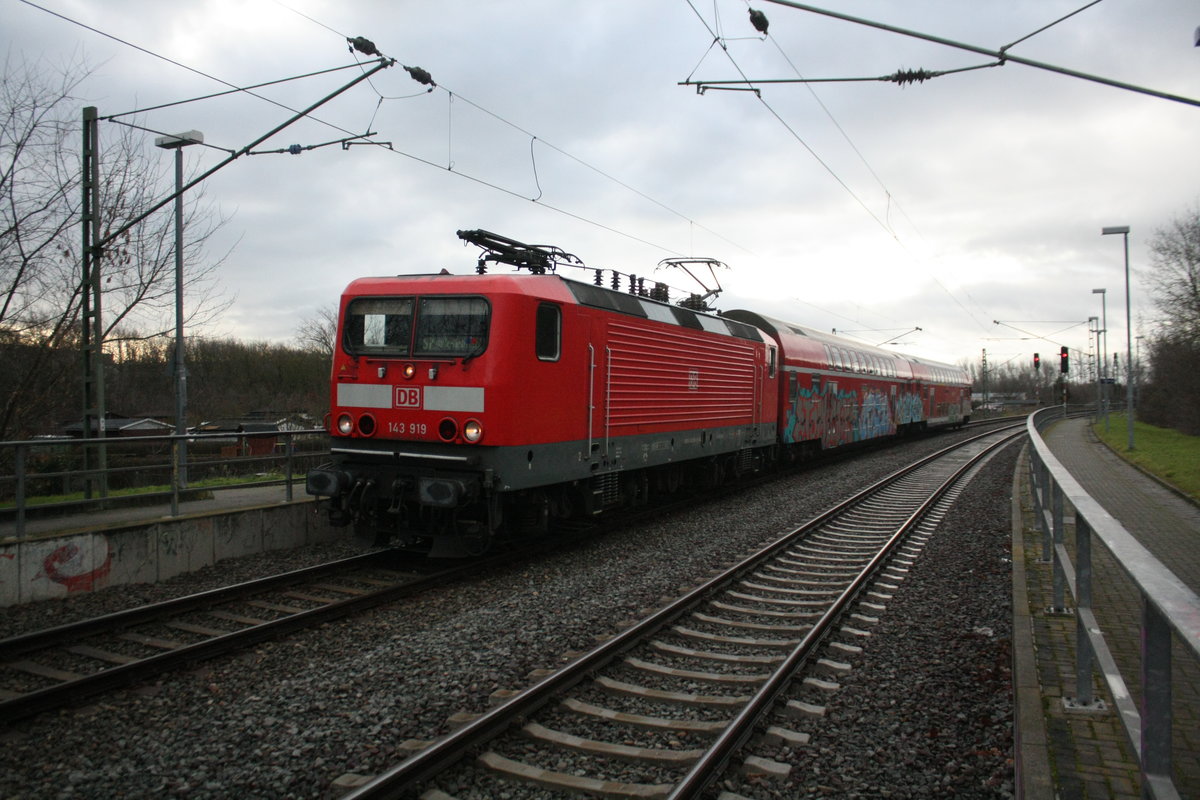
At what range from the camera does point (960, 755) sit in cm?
440

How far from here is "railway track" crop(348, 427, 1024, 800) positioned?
13.5 feet

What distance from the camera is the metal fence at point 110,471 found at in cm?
743

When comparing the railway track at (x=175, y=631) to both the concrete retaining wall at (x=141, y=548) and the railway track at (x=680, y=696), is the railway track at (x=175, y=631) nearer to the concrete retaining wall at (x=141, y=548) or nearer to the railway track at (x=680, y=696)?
the concrete retaining wall at (x=141, y=548)

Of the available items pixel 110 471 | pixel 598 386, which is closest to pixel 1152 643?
pixel 598 386

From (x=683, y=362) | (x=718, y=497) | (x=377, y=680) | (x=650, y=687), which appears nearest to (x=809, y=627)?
(x=650, y=687)

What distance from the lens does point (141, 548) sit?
7.97 meters

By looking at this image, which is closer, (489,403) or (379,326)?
(489,403)

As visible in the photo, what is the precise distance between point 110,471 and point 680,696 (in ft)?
19.1

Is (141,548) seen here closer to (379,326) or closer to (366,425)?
(366,425)

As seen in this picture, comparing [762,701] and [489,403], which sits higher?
[489,403]

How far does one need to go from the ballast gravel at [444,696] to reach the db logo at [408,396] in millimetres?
2010

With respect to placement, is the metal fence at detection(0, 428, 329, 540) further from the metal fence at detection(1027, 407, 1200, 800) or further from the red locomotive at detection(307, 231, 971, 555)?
the metal fence at detection(1027, 407, 1200, 800)

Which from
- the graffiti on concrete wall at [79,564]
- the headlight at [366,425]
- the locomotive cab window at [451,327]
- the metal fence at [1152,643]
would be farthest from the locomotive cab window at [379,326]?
the metal fence at [1152,643]

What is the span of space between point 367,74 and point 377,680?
7.35 meters
